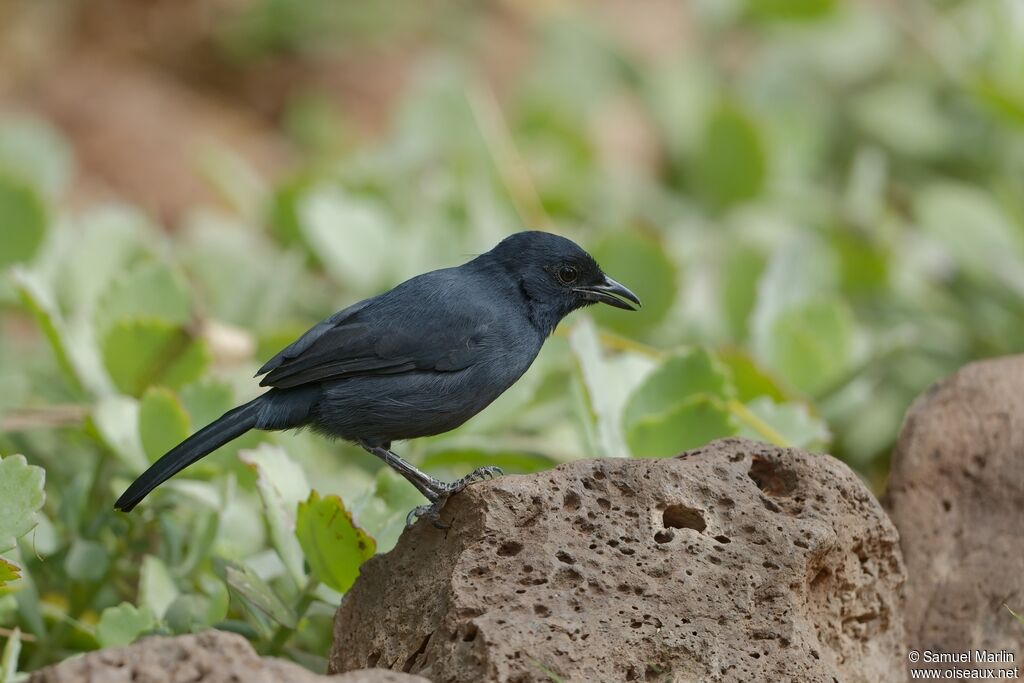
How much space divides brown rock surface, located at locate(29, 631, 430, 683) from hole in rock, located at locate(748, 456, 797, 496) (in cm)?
109

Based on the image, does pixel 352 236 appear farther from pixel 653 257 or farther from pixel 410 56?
pixel 410 56

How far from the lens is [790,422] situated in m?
3.78

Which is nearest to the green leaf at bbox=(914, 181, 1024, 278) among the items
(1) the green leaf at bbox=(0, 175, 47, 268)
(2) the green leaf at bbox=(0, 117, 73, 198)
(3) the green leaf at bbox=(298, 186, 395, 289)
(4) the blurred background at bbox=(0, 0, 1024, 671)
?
(4) the blurred background at bbox=(0, 0, 1024, 671)

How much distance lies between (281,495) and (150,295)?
1.21 metres

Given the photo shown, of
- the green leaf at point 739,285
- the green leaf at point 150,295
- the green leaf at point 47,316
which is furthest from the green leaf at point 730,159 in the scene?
the green leaf at point 47,316

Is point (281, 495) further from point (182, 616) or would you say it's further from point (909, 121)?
point (909, 121)

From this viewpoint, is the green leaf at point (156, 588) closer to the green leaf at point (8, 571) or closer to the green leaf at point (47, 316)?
the green leaf at point (8, 571)

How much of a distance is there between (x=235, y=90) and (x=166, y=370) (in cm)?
580

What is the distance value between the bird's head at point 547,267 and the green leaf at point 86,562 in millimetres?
1452

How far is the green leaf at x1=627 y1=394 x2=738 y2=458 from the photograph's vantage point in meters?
3.48

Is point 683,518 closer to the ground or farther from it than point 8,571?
farther from it

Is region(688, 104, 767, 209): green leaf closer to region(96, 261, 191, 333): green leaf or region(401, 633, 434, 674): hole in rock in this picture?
region(96, 261, 191, 333): green leaf

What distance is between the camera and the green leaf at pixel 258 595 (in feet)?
10.2

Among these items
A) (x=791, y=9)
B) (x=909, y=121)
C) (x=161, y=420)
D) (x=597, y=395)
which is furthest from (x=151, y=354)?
(x=791, y=9)
